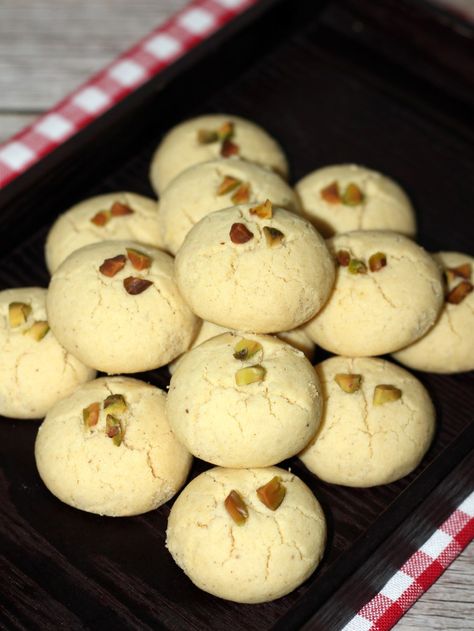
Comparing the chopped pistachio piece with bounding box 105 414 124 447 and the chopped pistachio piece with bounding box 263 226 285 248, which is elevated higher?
the chopped pistachio piece with bounding box 263 226 285 248

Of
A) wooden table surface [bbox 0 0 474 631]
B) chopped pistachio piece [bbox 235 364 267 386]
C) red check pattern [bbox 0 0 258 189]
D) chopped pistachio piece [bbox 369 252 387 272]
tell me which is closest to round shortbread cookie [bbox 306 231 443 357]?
chopped pistachio piece [bbox 369 252 387 272]

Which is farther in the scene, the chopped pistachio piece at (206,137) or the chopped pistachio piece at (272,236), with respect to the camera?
the chopped pistachio piece at (206,137)

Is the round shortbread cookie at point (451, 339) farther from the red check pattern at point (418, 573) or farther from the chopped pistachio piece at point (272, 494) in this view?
the chopped pistachio piece at point (272, 494)

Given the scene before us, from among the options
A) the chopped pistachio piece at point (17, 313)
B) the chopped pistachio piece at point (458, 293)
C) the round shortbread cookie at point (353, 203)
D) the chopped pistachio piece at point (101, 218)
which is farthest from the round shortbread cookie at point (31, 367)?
the chopped pistachio piece at point (458, 293)

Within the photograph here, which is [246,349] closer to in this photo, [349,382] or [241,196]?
[349,382]

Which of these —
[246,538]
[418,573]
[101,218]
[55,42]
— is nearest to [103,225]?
[101,218]

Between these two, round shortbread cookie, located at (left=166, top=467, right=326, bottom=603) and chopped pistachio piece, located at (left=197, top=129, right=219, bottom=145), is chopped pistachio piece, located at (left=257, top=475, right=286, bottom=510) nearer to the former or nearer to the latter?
round shortbread cookie, located at (left=166, top=467, right=326, bottom=603)
